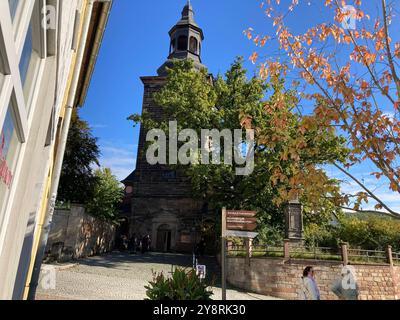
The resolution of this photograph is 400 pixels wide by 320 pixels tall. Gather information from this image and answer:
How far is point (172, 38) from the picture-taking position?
38.4 metres

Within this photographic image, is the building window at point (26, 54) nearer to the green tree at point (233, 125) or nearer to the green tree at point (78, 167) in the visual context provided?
the green tree at point (233, 125)

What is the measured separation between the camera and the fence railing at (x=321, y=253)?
16.1 m

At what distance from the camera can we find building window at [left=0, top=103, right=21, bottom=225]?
5.74ft

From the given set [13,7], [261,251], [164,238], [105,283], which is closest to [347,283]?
[261,251]

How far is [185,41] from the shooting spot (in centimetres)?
3753

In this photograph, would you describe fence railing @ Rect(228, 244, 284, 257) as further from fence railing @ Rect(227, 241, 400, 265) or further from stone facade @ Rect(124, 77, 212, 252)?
stone facade @ Rect(124, 77, 212, 252)

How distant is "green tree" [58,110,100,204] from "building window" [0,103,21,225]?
21941mm

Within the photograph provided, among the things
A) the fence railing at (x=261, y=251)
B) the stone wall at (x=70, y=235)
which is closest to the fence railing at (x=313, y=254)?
the fence railing at (x=261, y=251)

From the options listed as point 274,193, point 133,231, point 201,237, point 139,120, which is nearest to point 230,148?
point 274,193

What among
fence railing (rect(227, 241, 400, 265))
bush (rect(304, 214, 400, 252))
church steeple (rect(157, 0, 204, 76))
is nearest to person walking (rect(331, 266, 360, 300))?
fence railing (rect(227, 241, 400, 265))

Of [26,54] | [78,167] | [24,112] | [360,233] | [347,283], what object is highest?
[78,167]

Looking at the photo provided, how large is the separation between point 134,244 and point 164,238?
4687mm

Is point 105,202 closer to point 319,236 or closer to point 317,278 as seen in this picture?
point 319,236
